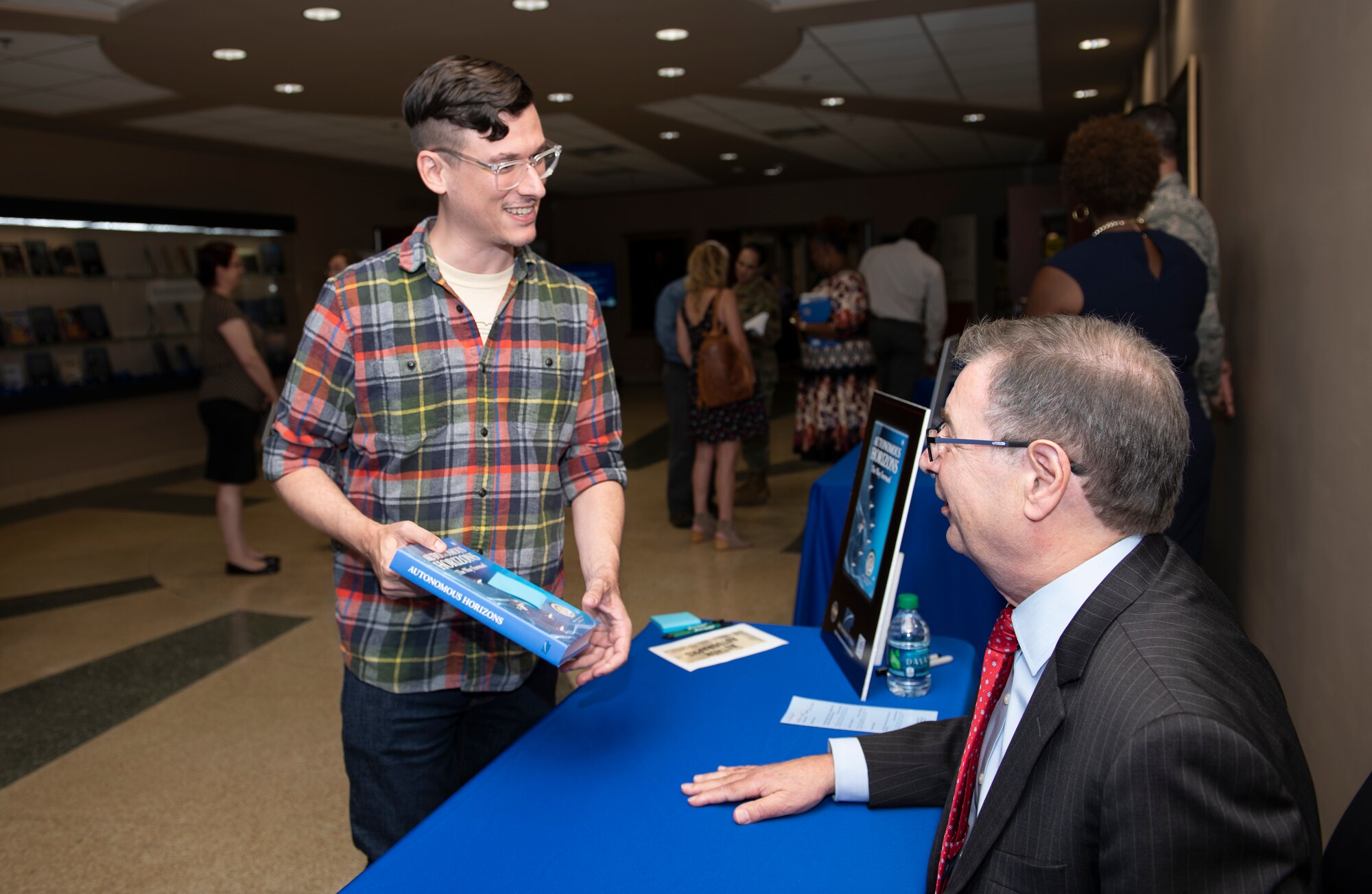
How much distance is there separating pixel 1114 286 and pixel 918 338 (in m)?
4.56

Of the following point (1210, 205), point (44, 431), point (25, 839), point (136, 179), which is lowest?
point (25, 839)

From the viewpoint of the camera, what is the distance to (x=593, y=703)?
1.59m

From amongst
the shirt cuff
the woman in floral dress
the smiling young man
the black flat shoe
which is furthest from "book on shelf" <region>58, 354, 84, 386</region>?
the shirt cuff

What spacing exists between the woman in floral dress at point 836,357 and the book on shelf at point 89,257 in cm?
621

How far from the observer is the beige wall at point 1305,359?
5.84 feet

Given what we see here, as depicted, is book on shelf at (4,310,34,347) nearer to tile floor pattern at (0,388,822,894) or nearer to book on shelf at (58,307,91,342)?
book on shelf at (58,307,91,342)

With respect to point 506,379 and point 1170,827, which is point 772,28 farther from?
point 1170,827

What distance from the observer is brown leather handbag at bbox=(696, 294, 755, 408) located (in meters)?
5.17

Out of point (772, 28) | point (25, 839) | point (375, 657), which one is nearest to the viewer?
point (375, 657)

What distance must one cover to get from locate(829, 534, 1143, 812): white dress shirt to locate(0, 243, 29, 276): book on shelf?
9.01 m

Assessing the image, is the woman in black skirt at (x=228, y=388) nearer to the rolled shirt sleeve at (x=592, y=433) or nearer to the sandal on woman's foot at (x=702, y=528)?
the sandal on woman's foot at (x=702, y=528)

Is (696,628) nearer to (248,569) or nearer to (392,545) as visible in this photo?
(392,545)

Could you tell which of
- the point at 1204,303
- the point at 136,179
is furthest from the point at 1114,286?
the point at 136,179

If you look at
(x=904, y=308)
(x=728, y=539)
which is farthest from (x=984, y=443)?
(x=904, y=308)
